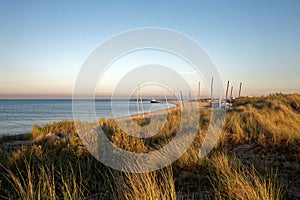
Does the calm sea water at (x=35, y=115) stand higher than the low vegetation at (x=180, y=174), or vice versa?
the low vegetation at (x=180, y=174)

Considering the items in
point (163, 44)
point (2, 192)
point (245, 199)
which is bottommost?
point (2, 192)

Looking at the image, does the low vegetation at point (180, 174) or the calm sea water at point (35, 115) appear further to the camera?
the calm sea water at point (35, 115)

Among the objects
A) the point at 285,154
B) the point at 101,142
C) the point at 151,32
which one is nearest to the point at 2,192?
the point at 101,142

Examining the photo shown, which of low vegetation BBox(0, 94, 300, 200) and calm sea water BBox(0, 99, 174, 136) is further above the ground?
low vegetation BBox(0, 94, 300, 200)

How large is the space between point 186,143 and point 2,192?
3.75 metres

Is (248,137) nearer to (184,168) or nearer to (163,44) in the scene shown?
(184,168)

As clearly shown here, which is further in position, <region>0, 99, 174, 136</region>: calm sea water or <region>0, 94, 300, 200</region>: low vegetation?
<region>0, 99, 174, 136</region>: calm sea water

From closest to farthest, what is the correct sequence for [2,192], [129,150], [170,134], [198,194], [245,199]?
[245,199] < [198,194] < [2,192] < [129,150] < [170,134]

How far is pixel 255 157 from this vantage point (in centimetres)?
484

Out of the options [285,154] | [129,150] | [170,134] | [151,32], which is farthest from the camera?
[170,134]

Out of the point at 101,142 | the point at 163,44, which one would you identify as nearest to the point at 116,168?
the point at 101,142

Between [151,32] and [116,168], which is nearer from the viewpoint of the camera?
[116,168]

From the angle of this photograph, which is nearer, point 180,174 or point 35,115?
point 180,174

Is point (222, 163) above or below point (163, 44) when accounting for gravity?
below
